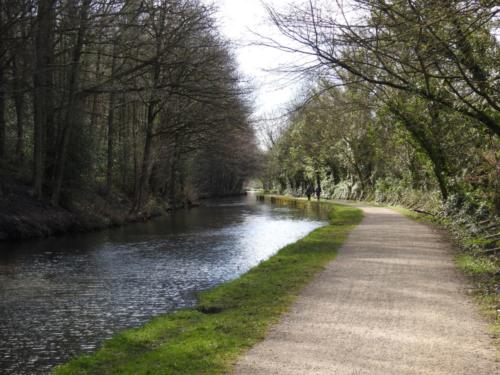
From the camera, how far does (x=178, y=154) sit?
40.2 m

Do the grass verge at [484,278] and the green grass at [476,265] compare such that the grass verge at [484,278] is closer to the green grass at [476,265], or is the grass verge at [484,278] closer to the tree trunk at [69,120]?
the green grass at [476,265]

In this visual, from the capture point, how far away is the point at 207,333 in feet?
24.7

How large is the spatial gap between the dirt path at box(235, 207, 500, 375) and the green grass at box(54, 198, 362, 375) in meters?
0.30

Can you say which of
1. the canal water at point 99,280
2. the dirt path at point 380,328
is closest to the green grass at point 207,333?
the dirt path at point 380,328

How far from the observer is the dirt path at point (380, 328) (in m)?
5.91

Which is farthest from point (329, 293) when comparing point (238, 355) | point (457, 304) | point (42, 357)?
point (42, 357)

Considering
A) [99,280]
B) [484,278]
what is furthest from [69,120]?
[484,278]

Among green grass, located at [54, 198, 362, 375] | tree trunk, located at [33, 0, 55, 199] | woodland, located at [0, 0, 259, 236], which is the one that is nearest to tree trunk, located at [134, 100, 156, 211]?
woodland, located at [0, 0, 259, 236]

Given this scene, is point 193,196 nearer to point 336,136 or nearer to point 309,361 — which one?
point 336,136

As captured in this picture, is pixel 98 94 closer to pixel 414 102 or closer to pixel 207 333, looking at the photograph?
pixel 414 102

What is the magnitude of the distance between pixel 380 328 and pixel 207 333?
2.28 meters

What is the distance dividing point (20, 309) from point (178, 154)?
30649mm

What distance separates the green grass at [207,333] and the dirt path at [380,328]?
0.97 feet

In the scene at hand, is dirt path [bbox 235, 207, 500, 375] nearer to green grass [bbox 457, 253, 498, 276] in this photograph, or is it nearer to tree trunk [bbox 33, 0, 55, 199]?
green grass [bbox 457, 253, 498, 276]
